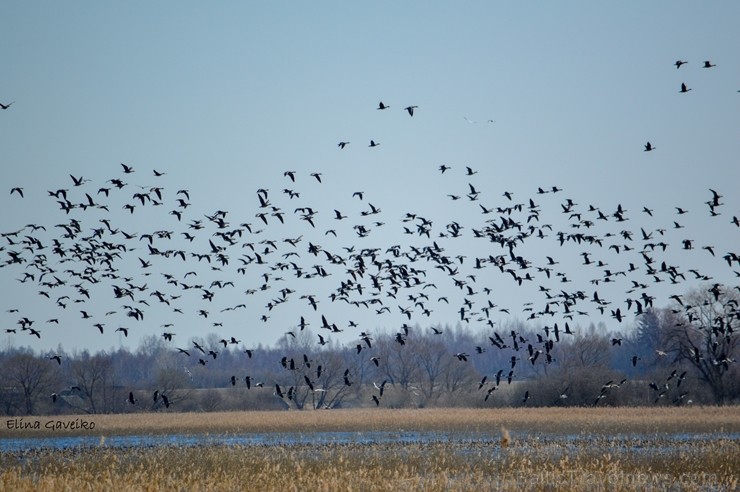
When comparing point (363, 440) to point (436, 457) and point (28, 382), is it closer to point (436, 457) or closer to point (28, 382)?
point (436, 457)

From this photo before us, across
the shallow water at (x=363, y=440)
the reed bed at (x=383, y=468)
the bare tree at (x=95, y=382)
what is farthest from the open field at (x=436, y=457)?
the bare tree at (x=95, y=382)

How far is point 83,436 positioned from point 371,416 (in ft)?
59.2

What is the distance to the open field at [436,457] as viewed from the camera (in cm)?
2225

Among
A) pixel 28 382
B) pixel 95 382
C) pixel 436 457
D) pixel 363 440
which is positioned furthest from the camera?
pixel 95 382

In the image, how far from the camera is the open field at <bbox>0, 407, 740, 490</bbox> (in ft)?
73.0

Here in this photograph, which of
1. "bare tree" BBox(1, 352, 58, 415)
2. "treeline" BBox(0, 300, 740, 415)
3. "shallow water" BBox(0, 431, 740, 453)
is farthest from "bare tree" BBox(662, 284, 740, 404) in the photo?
"bare tree" BBox(1, 352, 58, 415)

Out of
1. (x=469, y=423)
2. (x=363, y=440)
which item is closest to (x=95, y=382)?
(x=469, y=423)

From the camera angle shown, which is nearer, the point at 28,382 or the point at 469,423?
the point at 469,423

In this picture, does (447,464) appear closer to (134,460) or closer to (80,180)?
(134,460)

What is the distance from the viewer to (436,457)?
29422 mm

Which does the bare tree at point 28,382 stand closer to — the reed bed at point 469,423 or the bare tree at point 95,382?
the bare tree at point 95,382

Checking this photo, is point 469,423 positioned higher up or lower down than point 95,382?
lower down

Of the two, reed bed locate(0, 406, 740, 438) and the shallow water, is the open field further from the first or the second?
the shallow water

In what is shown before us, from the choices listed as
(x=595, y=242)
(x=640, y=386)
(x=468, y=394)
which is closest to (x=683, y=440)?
(x=595, y=242)
